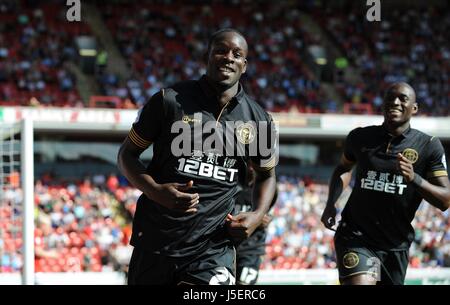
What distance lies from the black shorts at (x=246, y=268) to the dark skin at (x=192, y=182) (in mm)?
4473

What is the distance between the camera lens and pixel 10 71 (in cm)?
2422

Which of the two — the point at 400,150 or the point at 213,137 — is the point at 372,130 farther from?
the point at 213,137

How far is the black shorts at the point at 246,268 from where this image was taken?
31.9 ft

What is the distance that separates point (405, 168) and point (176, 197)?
7.63ft

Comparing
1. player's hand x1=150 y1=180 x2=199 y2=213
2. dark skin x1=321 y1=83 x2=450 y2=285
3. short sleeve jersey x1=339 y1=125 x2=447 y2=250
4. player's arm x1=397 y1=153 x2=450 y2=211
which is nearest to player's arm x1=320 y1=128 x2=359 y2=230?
dark skin x1=321 y1=83 x2=450 y2=285

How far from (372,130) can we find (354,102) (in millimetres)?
21487

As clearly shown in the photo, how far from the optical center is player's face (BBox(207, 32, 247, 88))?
5137 mm

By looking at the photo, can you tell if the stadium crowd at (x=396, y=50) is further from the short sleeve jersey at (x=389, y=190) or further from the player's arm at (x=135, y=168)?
the player's arm at (x=135, y=168)

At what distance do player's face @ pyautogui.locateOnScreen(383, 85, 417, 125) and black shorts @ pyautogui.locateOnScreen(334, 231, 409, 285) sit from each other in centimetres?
110

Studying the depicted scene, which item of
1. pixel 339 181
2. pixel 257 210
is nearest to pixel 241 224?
pixel 257 210
